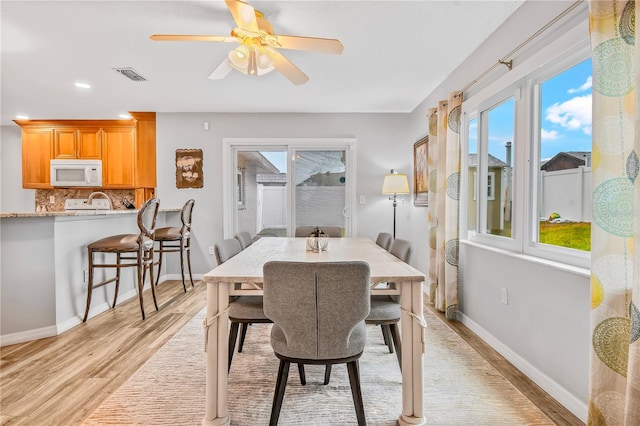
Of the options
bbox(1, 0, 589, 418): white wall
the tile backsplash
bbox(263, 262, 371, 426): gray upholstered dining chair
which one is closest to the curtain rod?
bbox(1, 0, 589, 418): white wall

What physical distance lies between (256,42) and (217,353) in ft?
5.88

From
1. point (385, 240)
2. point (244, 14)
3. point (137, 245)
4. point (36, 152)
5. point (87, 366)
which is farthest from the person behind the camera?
point (36, 152)

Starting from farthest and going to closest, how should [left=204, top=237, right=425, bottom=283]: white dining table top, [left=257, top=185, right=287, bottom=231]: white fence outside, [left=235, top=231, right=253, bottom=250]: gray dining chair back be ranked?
[left=257, top=185, right=287, bottom=231]: white fence outside < [left=235, top=231, right=253, bottom=250]: gray dining chair back < [left=204, top=237, right=425, bottom=283]: white dining table top

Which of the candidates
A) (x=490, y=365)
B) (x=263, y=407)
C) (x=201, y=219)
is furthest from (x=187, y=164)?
(x=490, y=365)

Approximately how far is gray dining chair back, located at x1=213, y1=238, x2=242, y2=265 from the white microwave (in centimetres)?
355

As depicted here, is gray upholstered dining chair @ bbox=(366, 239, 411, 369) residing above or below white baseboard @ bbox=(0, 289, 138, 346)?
above

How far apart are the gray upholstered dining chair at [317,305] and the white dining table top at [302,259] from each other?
176 mm

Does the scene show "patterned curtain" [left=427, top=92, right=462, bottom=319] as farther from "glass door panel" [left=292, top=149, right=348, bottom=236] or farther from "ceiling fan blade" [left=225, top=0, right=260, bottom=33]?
"ceiling fan blade" [left=225, top=0, right=260, bottom=33]

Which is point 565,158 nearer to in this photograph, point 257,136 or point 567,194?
point 567,194

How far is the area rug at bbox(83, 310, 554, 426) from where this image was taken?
1.62 meters

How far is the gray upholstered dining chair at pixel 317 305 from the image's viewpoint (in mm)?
1302

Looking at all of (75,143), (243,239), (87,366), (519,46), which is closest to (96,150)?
(75,143)

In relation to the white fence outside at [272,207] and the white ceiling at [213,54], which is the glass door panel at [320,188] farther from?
the white ceiling at [213,54]

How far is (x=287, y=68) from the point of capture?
2381 millimetres
